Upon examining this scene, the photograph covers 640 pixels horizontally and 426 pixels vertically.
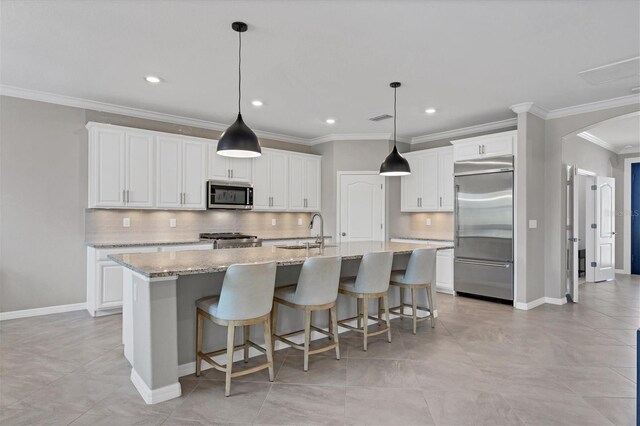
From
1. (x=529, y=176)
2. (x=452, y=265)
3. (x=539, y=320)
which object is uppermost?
(x=529, y=176)

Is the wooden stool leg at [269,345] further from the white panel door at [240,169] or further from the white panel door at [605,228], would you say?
the white panel door at [605,228]

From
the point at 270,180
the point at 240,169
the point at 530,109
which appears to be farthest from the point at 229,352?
the point at 530,109

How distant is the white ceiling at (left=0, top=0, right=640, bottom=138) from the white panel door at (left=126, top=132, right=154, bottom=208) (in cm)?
47

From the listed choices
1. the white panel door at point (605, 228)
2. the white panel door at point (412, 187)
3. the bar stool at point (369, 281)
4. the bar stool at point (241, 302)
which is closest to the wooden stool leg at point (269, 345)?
the bar stool at point (241, 302)

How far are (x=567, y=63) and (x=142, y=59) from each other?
13.1 feet

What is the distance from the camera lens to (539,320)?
170 inches

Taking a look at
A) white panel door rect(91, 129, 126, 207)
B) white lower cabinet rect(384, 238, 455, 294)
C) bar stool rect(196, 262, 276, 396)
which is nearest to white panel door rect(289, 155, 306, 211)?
white lower cabinet rect(384, 238, 455, 294)

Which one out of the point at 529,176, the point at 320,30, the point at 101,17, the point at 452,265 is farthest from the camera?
the point at 452,265

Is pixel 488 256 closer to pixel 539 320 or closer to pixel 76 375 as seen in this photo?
pixel 539 320

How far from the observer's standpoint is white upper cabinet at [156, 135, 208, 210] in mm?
5016

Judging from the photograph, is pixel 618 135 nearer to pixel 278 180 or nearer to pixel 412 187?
pixel 412 187

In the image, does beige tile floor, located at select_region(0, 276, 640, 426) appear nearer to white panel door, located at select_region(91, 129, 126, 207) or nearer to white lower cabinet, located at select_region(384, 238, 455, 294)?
white panel door, located at select_region(91, 129, 126, 207)

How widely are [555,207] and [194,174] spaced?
503 cm

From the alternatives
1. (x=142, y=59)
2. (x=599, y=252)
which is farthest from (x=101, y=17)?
(x=599, y=252)
